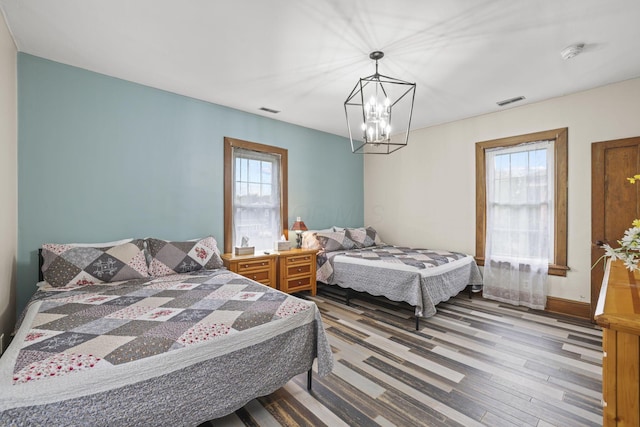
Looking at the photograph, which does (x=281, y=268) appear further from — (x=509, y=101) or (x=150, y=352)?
(x=509, y=101)

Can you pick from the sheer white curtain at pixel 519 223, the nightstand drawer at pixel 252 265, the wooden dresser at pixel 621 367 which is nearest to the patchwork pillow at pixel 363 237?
the nightstand drawer at pixel 252 265

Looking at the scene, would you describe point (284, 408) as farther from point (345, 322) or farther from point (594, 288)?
A: point (594, 288)

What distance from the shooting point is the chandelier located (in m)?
2.39

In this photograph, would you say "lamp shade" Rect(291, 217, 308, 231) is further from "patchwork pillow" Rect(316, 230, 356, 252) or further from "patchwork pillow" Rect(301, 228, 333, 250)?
"patchwork pillow" Rect(316, 230, 356, 252)

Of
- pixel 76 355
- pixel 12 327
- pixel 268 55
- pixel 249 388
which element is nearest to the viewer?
pixel 76 355

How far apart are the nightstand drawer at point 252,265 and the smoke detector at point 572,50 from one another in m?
3.61

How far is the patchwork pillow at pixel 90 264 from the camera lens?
231 cm

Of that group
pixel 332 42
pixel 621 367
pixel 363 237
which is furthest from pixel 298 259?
pixel 621 367

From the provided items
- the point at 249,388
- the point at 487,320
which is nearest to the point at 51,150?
the point at 249,388

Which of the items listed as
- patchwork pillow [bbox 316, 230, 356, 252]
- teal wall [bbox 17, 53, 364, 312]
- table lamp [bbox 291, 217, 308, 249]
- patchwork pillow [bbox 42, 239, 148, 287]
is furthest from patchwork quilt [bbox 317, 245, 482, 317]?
patchwork pillow [bbox 42, 239, 148, 287]

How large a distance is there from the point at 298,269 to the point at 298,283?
20cm

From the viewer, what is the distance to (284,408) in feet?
6.00

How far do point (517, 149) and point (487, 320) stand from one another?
2.27 metres

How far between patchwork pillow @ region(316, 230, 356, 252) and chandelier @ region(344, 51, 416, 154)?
4.44 ft
